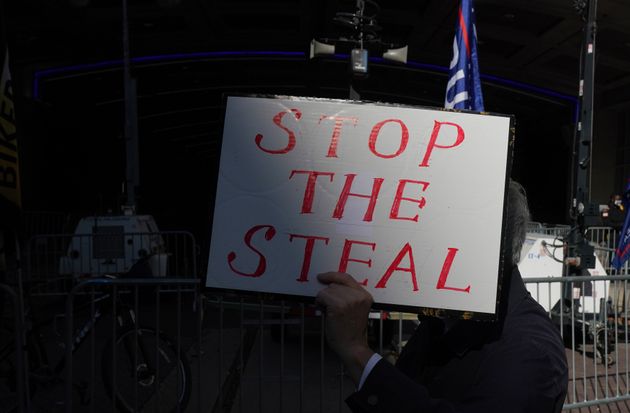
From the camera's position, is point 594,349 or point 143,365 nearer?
point 143,365

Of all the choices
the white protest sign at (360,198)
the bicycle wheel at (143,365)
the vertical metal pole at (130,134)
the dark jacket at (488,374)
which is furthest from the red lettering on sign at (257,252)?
the vertical metal pole at (130,134)

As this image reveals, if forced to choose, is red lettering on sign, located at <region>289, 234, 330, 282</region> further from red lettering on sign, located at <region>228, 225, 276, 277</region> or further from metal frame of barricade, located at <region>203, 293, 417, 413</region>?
metal frame of barricade, located at <region>203, 293, 417, 413</region>

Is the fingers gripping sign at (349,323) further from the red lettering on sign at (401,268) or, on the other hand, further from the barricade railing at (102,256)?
the barricade railing at (102,256)

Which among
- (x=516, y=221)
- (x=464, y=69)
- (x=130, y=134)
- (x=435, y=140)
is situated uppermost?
(x=464, y=69)

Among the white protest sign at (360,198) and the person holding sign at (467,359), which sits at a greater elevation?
the white protest sign at (360,198)

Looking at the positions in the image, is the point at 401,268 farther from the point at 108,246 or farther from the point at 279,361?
the point at 108,246

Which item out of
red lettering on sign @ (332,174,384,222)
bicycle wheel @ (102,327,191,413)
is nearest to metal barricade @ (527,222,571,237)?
bicycle wheel @ (102,327,191,413)

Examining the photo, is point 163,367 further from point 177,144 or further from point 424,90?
point 177,144

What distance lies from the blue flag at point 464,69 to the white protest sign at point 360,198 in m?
4.83

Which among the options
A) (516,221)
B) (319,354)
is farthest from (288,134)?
(319,354)

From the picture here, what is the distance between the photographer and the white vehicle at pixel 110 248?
855 centimetres

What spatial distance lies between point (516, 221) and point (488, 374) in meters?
0.53

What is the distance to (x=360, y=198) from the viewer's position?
176 centimetres

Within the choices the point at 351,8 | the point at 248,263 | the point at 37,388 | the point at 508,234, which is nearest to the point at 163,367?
the point at 37,388
